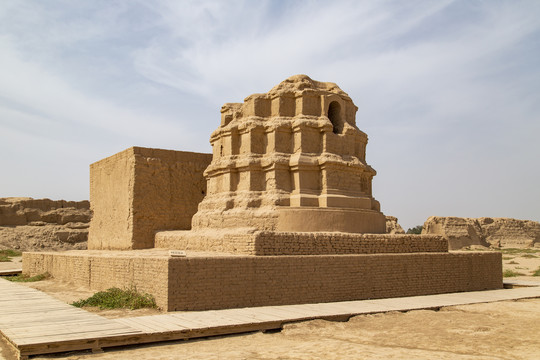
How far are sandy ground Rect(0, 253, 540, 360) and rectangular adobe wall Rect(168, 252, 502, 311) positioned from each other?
86 cm

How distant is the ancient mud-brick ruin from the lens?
8.65 meters

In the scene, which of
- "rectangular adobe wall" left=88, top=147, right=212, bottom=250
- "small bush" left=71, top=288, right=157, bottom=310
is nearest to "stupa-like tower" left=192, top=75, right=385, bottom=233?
"rectangular adobe wall" left=88, top=147, right=212, bottom=250

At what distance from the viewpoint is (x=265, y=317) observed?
287 inches

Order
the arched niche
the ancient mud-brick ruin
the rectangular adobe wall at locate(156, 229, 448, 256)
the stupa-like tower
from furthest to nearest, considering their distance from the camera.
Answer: the arched niche
the stupa-like tower
the rectangular adobe wall at locate(156, 229, 448, 256)
the ancient mud-brick ruin

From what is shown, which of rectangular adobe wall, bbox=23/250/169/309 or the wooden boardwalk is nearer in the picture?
the wooden boardwalk

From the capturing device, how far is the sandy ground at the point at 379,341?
5590 mm

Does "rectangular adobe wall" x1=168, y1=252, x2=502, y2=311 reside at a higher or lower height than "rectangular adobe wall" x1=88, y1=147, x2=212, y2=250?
lower

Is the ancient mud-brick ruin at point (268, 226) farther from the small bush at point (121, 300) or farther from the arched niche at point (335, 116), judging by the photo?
the small bush at point (121, 300)

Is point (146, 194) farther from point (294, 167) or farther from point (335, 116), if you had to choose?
point (335, 116)

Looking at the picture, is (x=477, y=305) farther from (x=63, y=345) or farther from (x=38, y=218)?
(x=38, y=218)

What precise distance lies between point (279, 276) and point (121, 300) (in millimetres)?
2728

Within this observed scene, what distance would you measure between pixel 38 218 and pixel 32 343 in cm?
2849

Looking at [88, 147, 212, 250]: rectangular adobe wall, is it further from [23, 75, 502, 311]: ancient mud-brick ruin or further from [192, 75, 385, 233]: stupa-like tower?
[192, 75, 385, 233]: stupa-like tower

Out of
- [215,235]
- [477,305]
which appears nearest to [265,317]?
[215,235]
